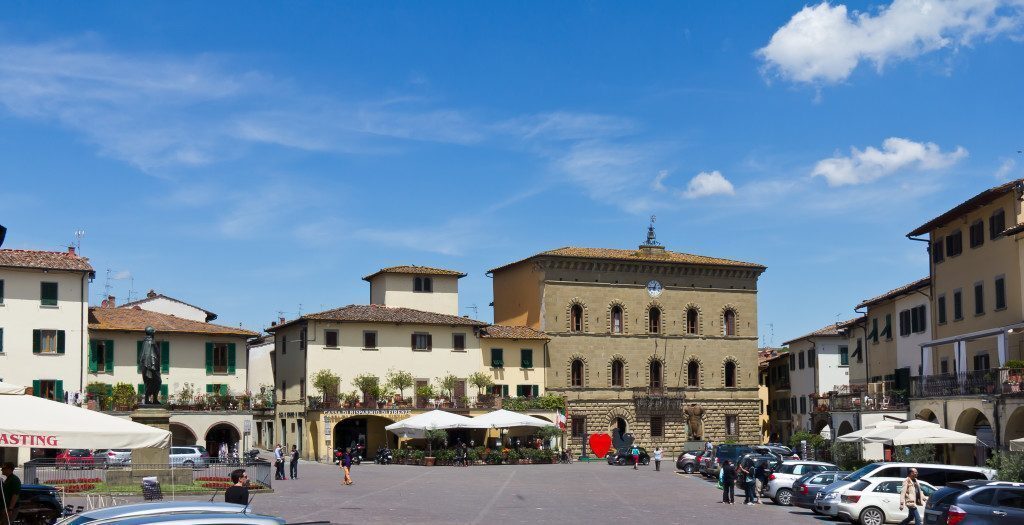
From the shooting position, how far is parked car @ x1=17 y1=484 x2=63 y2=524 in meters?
19.0

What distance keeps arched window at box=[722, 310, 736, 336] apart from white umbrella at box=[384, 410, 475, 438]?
22.1 m

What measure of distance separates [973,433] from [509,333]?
30537 millimetres

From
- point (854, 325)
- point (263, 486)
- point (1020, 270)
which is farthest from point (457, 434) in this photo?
point (1020, 270)

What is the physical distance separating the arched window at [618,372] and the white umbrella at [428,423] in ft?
48.9

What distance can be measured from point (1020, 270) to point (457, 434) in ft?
104

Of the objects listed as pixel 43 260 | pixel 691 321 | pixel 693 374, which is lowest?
pixel 693 374

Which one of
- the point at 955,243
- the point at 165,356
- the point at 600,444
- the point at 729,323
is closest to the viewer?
the point at 955,243

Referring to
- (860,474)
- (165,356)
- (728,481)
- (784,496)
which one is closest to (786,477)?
(784,496)

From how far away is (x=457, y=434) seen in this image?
2431 inches

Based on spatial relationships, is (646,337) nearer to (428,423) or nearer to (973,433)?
(428,423)

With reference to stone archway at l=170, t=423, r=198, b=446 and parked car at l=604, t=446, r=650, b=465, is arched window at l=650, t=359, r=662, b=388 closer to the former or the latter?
parked car at l=604, t=446, r=650, b=465

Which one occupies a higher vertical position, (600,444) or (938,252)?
(938,252)

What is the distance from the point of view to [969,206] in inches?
1692

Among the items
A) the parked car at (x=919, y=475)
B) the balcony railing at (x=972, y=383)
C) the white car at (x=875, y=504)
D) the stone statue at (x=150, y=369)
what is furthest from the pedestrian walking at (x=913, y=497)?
the stone statue at (x=150, y=369)
